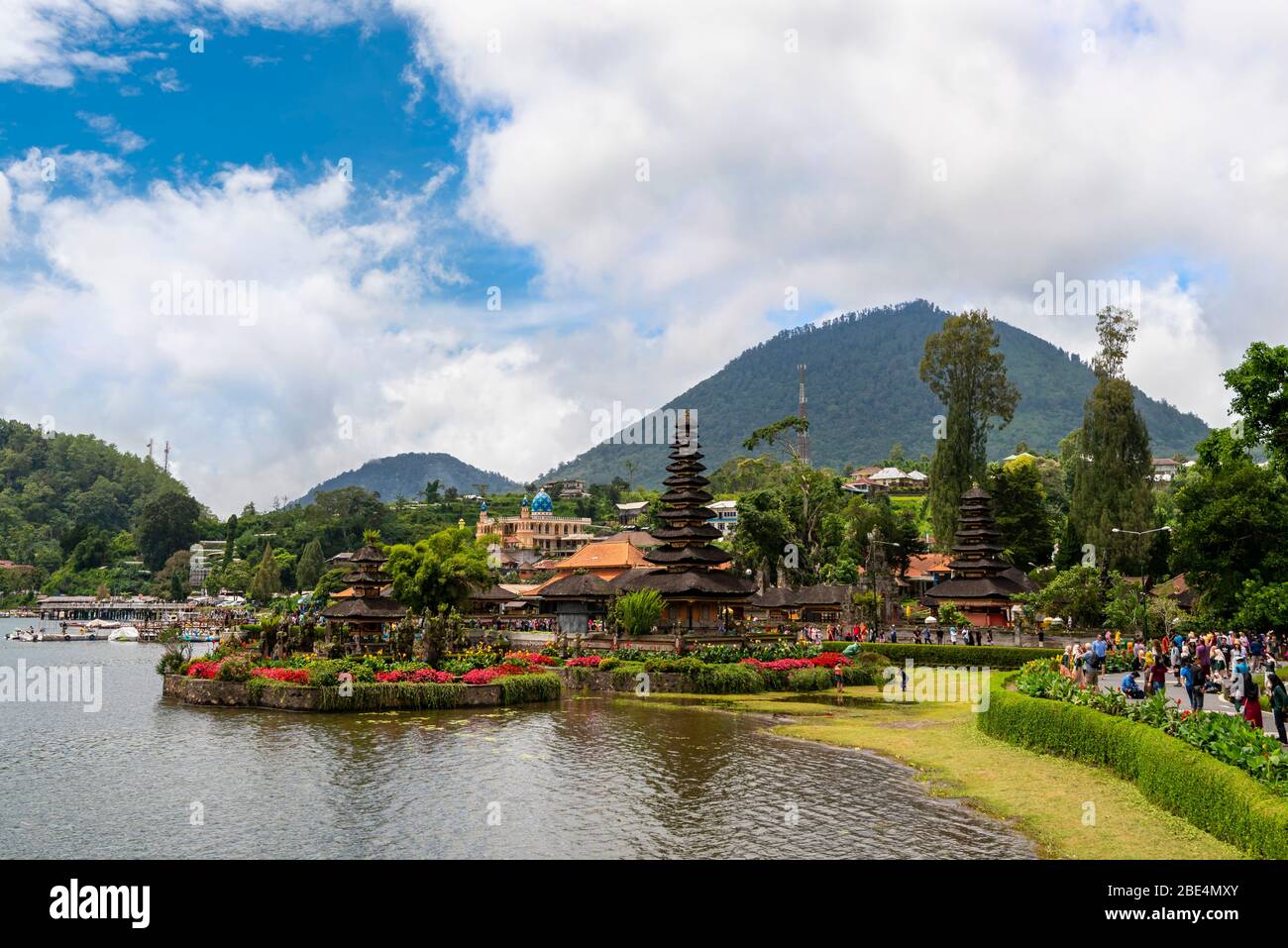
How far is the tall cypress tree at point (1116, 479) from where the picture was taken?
6781 cm

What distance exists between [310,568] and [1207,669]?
12550 cm

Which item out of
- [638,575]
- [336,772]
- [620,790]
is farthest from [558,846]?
[638,575]

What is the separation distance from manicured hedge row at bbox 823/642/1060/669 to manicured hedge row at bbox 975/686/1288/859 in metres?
19.9

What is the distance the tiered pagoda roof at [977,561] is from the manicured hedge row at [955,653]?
481 inches

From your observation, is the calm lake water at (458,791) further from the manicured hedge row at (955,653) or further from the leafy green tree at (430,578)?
the leafy green tree at (430,578)

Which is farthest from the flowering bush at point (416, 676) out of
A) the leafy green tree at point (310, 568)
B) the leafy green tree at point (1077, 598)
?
the leafy green tree at point (310, 568)

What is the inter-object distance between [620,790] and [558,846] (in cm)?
510

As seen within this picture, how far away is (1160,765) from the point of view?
1870 cm

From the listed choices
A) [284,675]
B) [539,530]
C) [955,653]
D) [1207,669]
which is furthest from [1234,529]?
[539,530]

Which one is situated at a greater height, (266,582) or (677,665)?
(266,582)

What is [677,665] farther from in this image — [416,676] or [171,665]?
[171,665]

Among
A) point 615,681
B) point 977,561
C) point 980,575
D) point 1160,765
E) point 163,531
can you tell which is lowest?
point 615,681

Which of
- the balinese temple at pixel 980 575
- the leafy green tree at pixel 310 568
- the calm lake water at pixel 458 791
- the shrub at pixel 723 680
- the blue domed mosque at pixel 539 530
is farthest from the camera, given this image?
the blue domed mosque at pixel 539 530
